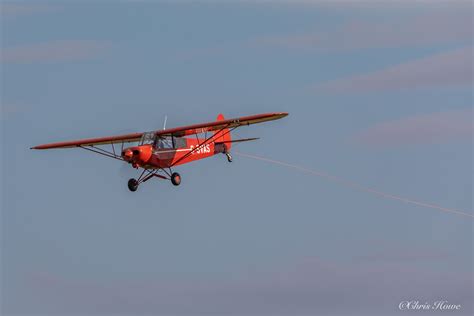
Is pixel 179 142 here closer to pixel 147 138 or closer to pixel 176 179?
pixel 147 138

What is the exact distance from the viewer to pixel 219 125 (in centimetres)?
5350

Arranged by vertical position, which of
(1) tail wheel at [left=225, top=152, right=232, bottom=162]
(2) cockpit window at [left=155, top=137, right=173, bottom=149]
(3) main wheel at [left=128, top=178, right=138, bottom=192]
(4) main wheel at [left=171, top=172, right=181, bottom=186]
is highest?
(1) tail wheel at [left=225, top=152, right=232, bottom=162]

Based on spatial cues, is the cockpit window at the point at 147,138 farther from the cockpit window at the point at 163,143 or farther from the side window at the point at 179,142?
the side window at the point at 179,142

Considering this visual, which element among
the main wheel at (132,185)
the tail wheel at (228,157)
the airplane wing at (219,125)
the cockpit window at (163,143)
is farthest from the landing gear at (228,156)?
the main wheel at (132,185)

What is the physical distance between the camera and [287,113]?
165 feet

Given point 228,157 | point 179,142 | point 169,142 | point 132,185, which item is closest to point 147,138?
point 169,142

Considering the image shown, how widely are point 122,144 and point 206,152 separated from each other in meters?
3.81

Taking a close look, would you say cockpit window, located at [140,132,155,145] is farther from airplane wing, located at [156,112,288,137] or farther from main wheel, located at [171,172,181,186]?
main wheel, located at [171,172,181,186]

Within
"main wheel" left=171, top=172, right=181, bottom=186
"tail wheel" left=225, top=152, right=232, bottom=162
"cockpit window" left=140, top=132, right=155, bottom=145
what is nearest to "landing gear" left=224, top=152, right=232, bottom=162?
"tail wheel" left=225, top=152, right=232, bottom=162

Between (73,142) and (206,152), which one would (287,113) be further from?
(73,142)

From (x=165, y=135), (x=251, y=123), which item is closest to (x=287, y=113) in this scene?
(x=251, y=123)

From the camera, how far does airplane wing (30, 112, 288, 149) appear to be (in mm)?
52031

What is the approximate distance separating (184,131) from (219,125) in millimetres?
1514

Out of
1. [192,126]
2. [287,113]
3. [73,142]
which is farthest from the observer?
[73,142]
